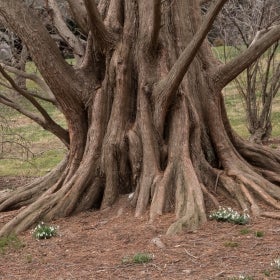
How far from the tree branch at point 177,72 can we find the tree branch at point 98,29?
3.02ft

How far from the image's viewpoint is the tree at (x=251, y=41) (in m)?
15.0

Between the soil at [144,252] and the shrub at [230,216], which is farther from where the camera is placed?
the shrub at [230,216]

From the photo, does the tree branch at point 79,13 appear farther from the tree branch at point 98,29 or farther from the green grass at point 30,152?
the green grass at point 30,152

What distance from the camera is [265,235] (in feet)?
22.3

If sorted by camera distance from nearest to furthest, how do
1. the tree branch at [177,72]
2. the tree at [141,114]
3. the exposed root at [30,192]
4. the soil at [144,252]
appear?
the soil at [144,252]
the tree branch at [177,72]
the tree at [141,114]
the exposed root at [30,192]

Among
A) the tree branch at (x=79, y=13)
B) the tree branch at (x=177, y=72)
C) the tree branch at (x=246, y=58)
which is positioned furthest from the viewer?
the tree branch at (x=79, y=13)

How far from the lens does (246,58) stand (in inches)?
336

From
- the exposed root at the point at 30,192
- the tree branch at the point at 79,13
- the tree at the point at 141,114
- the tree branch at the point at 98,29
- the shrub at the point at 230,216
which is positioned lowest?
the shrub at the point at 230,216

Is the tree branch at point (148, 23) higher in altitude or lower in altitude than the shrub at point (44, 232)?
higher

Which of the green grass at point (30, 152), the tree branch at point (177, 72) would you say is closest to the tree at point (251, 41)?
the green grass at point (30, 152)

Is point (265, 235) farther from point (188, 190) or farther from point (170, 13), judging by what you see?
point (170, 13)

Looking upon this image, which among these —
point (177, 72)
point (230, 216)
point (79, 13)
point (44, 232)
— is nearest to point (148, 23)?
point (79, 13)

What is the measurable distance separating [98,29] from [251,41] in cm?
689

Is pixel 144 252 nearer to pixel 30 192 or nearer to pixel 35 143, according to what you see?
pixel 30 192
